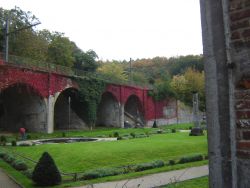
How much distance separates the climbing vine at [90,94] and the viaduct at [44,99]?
0.72 meters

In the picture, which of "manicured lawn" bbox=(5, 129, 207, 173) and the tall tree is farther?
the tall tree

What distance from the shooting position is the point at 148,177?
10.2 meters

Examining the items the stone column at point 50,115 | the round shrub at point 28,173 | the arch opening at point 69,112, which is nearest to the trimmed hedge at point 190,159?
the round shrub at point 28,173

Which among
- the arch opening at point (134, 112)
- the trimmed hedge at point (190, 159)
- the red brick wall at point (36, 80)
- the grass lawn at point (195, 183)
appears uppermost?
the red brick wall at point (36, 80)

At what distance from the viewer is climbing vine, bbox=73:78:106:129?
118 ft

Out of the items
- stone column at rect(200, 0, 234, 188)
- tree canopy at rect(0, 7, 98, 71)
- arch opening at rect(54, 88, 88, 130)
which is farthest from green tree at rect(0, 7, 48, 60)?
stone column at rect(200, 0, 234, 188)

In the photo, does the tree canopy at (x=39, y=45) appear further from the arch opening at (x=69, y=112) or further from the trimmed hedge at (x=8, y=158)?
the trimmed hedge at (x=8, y=158)

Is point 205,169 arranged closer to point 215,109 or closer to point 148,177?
point 148,177

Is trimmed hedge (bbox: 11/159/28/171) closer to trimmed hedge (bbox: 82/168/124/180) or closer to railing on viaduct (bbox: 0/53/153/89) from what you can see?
trimmed hedge (bbox: 82/168/124/180)

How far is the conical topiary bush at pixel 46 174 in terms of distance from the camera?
9.23 m

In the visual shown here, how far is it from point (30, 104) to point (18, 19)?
12.0m

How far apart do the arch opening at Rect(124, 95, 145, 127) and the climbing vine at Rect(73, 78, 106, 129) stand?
1030 centimetres

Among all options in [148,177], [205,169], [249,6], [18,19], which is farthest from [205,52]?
[18,19]

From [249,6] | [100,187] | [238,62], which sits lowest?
[100,187]
